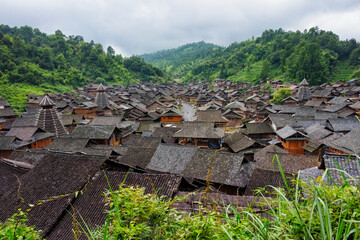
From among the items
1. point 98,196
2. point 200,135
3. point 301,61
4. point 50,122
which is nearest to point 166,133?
point 200,135

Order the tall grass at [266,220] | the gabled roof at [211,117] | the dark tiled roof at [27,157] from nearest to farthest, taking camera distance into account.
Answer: the tall grass at [266,220]
the dark tiled roof at [27,157]
the gabled roof at [211,117]

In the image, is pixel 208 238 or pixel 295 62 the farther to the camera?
pixel 295 62

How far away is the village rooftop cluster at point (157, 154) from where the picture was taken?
331 inches

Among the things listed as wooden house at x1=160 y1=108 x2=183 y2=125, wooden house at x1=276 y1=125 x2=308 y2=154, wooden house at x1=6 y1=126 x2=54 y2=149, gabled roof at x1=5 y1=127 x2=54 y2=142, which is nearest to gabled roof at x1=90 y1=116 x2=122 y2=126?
wooden house at x1=6 y1=126 x2=54 y2=149

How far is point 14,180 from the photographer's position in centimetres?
1059

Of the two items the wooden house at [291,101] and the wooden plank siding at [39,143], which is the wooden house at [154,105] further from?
the wooden plank siding at [39,143]

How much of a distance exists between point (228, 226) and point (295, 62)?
3032 inches

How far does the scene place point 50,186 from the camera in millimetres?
9336

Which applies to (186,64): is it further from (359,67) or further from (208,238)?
(208,238)

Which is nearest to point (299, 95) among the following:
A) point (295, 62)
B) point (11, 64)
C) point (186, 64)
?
point (295, 62)

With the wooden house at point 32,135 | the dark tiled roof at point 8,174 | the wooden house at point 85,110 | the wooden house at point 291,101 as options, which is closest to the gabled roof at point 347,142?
the dark tiled roof at point 8,174

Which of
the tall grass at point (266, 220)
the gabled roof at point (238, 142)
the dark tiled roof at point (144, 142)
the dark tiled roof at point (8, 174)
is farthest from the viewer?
the gabled roof at point (238, 142)

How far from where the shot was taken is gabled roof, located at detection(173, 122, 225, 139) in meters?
24.3

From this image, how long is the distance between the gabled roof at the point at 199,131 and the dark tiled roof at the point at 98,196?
51.1ft
